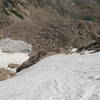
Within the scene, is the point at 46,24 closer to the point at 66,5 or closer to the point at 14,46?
the point at 14,46

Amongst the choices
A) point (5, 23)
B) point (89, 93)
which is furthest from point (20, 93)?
point (5, 23)

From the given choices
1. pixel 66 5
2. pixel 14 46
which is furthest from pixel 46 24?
pixel 66 5

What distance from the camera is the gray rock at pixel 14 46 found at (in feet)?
98.3

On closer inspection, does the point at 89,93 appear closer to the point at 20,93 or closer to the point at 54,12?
the point at 20,93

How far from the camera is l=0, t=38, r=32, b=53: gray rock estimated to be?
30.0 m

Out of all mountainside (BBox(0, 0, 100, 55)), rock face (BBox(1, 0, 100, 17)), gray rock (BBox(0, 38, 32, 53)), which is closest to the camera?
gray rock (BBox(0, 38, 32, 53))

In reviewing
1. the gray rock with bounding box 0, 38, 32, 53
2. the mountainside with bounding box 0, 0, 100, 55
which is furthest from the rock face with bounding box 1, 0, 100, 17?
the gray rock with bounding box 0, 38, 32, 53

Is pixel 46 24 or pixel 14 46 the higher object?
pixel 46 24

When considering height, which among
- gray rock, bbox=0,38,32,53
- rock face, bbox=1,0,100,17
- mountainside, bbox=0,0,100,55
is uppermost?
rock face, bbox=1,0,100,17

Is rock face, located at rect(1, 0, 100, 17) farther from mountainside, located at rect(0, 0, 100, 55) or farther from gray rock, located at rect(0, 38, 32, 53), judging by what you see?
gray rock, located at rect(0, 38, 32, 53)

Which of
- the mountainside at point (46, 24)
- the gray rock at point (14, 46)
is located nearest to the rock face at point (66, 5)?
the mountainside at point (46, 24)

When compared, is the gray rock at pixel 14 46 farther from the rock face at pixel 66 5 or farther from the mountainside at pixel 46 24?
the rock face at pixel 66 5

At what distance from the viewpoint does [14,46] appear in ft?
101

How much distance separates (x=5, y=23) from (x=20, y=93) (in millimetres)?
33908
